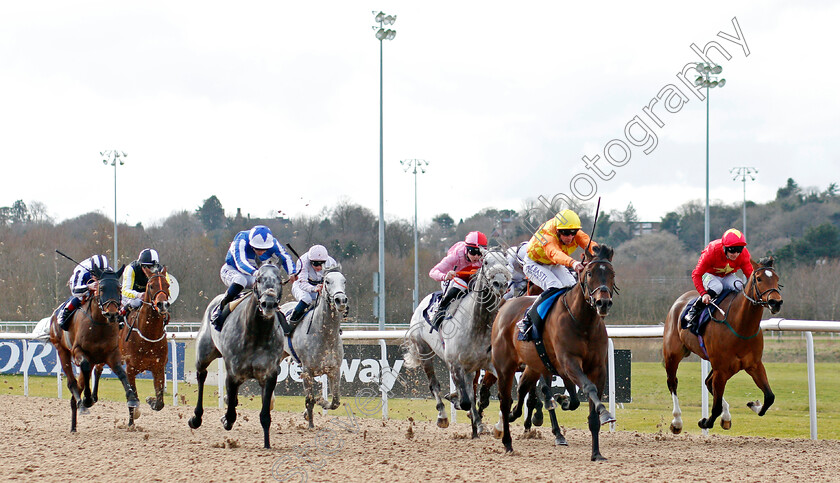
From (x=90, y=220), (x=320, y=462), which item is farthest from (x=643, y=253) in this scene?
(x=320, y=462)

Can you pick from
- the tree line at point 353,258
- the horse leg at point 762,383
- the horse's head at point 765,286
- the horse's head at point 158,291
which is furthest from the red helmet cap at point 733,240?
the tree line at point 353,258

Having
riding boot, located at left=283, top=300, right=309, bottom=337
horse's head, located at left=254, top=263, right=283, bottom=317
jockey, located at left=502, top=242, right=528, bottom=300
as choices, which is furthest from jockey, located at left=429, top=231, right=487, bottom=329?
horse's head, located at left=254, top=263, right=283, bottom=317

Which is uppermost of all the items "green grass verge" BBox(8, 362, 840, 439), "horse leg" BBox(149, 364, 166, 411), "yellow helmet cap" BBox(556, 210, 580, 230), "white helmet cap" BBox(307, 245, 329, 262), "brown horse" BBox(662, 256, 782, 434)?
"yellow helmet cap" BBox(556, 210, 580, 230)

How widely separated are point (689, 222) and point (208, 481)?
187ft

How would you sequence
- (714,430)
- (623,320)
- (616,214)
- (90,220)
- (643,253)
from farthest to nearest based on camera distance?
(616,214) < (90,220) < (643,253) < (623,320) < (714,430)

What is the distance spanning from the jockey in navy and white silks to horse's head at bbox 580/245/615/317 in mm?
3617

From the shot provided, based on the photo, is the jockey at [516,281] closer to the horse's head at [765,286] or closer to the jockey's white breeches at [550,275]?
the jockey's white breeches at [550,275]

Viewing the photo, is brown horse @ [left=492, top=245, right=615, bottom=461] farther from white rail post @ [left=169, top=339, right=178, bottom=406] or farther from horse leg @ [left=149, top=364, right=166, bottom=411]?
white rail post @ [left=169, top=339, right=178, bottom=406]

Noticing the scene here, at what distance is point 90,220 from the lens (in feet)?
154

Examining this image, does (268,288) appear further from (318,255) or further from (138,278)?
(138,278)

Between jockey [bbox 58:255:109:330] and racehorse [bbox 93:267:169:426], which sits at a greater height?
jockey [bbox 58:255:109:330]

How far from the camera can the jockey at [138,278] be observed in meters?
9.47

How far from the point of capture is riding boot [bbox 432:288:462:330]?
8548 mm

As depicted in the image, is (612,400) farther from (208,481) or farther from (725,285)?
(208,481)
